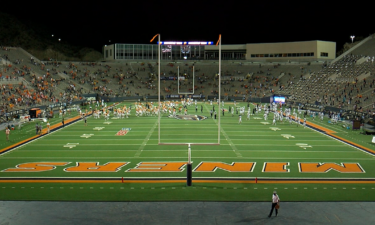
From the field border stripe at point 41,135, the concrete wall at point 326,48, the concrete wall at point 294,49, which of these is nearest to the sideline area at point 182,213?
the field border stripe at point 41,135

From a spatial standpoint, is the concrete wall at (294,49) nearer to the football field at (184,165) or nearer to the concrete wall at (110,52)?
the concrete wall at (110,52)

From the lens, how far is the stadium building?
67062 millimetres

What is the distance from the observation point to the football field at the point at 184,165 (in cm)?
1223

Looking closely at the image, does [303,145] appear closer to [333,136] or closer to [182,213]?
[333,136]

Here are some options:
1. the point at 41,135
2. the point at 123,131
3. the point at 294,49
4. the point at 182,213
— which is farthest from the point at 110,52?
the point at 182,213

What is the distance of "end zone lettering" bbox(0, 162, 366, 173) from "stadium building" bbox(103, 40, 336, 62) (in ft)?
171

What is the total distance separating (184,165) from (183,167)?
0.33 m

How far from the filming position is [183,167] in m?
15.6

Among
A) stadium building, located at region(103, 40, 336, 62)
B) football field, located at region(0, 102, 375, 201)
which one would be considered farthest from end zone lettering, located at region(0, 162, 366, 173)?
stadium building, located at region(103, 40, 336, 62)

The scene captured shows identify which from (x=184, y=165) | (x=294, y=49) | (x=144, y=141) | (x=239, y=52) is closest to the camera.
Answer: (x=184, y=165)

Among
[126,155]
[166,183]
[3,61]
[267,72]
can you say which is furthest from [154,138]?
[267,72]

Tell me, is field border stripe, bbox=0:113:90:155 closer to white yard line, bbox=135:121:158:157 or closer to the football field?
the football field

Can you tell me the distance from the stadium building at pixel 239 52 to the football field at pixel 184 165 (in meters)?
43.5

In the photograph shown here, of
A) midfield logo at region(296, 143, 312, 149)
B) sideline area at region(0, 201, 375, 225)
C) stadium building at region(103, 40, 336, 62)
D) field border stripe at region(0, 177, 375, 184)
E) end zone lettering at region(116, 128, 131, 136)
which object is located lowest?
sideline area at region(0, 201, 375, 225)
